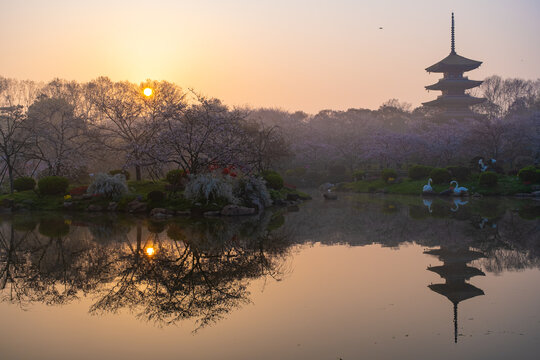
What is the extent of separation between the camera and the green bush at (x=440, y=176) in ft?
130

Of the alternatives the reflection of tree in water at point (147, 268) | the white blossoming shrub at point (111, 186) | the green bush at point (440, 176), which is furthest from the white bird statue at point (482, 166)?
the reflection of tree in water at point (147, 268)

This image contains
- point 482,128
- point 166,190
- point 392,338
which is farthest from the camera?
point 482,128

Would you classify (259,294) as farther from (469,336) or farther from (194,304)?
(469,336)

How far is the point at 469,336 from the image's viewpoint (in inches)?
264

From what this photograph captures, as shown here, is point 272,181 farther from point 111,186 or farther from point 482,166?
point 482,166

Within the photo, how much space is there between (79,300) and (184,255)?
160 inches

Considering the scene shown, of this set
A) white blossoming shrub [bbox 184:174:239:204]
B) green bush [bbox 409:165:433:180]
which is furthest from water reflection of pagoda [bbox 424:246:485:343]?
green bush [bbox 409:165:433:180]

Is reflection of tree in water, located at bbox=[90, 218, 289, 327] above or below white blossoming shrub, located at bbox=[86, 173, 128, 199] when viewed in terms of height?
below

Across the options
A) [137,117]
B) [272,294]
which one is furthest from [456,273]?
[137,117]

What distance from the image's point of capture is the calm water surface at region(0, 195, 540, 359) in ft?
21.5

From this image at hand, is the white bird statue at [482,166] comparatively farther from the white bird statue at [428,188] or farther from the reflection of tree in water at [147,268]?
the reflection of tree in water at [147,268]

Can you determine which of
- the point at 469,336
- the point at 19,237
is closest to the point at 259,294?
the point at 469,336

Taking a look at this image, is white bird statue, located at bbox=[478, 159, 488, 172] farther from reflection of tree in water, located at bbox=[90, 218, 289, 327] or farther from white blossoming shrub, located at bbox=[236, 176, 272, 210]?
reflection of tree in water, located at bbox=[90, 218, 289, 327]

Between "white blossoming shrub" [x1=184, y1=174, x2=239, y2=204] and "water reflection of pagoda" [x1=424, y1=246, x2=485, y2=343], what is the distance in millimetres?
12515
